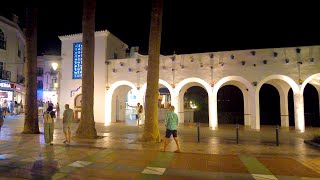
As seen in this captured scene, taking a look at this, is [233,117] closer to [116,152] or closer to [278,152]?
[278,152]

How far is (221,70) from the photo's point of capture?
17906mm

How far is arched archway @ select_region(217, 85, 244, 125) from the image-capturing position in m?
22.4

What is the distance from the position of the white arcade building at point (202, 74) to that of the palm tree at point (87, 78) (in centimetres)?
691

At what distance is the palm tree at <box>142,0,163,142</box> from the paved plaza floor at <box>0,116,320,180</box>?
27.8 inches

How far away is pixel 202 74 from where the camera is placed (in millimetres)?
18250

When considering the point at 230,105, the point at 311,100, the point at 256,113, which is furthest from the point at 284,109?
the point at 230,105

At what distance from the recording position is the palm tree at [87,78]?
12883 mm

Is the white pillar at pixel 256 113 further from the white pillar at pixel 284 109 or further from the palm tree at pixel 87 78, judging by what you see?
the palm tree at pixel 87 78

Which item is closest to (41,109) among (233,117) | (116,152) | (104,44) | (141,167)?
(104,44)

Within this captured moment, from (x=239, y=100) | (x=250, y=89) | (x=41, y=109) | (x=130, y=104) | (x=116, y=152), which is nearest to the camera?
(x=116, y=152)

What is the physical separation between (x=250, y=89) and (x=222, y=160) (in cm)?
1013

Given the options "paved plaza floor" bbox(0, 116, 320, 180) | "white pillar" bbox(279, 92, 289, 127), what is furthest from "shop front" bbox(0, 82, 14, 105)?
"white pillar" bbox(279, 92, 289, 127)

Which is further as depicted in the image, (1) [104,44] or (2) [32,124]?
(1) [104,44]

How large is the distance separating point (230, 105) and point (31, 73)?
16.5 metres
